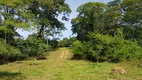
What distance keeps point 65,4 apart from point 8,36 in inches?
592

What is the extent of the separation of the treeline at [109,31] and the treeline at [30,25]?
531cm

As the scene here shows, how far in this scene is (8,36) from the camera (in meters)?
29.0

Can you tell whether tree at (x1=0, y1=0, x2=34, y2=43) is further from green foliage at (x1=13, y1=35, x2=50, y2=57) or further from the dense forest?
green foliage at (x1=13, y1=35, x2=50, y2=57)

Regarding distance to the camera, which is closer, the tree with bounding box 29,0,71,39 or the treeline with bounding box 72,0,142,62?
the treeline with bounding box 72,0,142,62

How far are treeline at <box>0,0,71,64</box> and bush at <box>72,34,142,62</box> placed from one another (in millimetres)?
5451

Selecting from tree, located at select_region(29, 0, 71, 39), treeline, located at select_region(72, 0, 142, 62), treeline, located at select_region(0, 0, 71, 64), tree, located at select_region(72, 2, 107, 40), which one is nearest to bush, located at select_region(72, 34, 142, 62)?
treeline, located at select_region(72, 0, 142, 62)

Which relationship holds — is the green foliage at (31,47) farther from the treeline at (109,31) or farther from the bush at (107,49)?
the bush at (107,49)

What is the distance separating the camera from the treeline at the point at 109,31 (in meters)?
26.5

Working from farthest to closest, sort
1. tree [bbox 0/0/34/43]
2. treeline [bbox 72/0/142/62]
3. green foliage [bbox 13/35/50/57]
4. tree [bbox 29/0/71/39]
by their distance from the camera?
tree [bbox 29/0/71/39] → green foliage [bbox 13/35/50/57] → treeline [bbox 72/0/142/62] → tree [bbox 0/0/34/43]

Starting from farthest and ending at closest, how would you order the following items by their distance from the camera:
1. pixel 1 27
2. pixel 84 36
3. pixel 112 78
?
1. pixel 84 36
2. pixel 1 27
3. pixel 112 78

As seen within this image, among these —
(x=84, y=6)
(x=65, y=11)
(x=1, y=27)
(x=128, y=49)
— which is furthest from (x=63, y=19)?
(x=1, y=27)

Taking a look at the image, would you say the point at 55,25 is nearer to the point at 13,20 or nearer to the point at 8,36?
the point at 8,36

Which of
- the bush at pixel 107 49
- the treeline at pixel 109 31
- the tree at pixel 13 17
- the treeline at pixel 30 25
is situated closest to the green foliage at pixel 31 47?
the treeline at pixel 30 25

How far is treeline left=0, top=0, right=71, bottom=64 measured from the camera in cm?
2185
